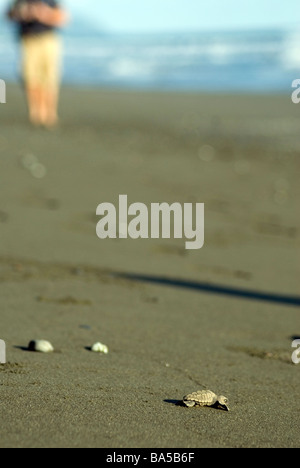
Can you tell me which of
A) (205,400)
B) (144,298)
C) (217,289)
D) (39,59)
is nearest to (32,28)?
(39,59)

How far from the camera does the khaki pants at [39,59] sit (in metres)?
9.88

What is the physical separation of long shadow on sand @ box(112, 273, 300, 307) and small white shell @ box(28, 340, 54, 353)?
1.41 metres

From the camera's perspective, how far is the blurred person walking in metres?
9.52

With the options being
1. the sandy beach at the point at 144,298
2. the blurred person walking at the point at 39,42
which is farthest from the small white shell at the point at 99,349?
the blurred person walking at the point at 39,42

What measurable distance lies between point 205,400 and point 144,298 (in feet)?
5.36

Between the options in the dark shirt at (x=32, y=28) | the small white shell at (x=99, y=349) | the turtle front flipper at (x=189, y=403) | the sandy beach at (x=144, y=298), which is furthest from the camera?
the dark shirt at (x=32, y=28)

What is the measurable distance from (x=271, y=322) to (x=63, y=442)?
1.96m

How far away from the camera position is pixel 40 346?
3.31 metres

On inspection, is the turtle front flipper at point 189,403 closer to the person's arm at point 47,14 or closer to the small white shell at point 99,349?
the small white shell at point 99,349

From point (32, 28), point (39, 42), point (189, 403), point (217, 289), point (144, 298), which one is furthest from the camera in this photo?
point (39, 42)

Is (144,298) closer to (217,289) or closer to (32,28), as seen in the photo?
(217,289)

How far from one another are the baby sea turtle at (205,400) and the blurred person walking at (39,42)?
7.35 meters

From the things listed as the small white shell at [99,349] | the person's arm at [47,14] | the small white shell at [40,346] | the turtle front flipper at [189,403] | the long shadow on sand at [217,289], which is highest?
the person's arm at [47,14]
